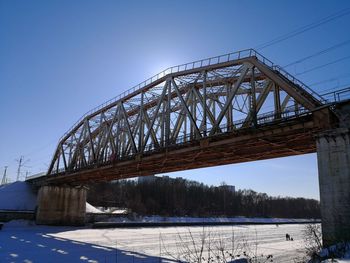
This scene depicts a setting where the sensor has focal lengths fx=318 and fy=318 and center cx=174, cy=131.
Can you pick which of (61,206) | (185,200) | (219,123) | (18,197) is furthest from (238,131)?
(185,200)

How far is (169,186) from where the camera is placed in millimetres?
139125

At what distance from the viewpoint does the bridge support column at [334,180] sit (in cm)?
1781

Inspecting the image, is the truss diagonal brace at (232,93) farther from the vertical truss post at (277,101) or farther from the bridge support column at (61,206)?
the bridge support column at (61,206)

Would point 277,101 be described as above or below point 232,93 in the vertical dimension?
below

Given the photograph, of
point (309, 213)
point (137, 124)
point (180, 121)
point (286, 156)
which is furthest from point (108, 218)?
point (309, 213)

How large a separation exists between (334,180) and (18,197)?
72.2 m

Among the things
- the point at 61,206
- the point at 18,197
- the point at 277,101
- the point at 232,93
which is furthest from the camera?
the point at 18,197

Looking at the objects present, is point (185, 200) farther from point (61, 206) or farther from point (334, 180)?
point (334, 180)

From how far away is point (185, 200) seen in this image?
137500 millimetres

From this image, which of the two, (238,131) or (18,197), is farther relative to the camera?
(18,197)

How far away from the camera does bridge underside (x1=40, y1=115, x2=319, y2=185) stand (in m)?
23.4

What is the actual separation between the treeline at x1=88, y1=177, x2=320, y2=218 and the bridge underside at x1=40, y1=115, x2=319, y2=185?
A: 217 ft

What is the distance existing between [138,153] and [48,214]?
35.1m

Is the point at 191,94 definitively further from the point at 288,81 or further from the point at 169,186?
the point at 169,186
